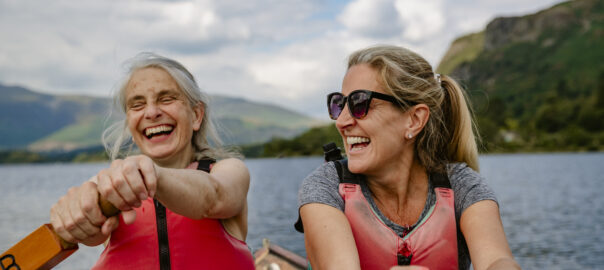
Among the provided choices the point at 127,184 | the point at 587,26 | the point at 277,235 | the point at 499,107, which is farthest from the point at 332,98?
the point at 587,26

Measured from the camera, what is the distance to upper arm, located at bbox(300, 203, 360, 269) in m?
2.61

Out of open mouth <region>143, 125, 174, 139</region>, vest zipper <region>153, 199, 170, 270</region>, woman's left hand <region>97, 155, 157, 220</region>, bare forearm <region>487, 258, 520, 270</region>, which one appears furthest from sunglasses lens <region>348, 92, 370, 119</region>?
woman's left hand <region>97, 155, 157, 220</region>

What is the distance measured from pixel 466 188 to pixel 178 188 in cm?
185

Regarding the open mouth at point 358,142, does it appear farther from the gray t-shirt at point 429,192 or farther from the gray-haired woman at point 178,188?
the gray-haired woman at point 178,188

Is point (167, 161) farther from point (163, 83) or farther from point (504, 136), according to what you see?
point (504, 136)

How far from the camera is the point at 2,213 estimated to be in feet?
111

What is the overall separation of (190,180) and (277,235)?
2120cm

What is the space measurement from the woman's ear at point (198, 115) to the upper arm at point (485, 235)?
1.97m

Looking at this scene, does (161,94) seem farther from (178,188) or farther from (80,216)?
(80,216)

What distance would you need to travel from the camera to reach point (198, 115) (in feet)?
11.6

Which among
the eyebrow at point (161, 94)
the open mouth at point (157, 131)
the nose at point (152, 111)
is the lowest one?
the open mouth at point (157, 131)

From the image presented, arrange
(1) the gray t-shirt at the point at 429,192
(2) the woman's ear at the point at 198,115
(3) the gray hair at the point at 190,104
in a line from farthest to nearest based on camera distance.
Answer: (2) the woman's ear at the point at 198,115, (3) the gray hair at the point at 190,104, (1) the gray t-shirt at the point at 429,192

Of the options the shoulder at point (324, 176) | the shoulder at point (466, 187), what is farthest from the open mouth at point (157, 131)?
the shoulder at point (466, 187)

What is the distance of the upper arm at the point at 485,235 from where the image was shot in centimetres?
260
